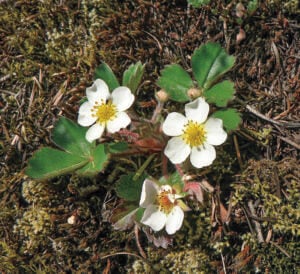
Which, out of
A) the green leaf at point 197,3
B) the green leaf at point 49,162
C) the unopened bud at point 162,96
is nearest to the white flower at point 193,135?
the unopened bud at point 162,96

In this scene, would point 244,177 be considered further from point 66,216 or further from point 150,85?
point 66,216

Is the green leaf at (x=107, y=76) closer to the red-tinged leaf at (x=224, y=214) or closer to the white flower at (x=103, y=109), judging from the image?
the white flower at (x=103, y=109)

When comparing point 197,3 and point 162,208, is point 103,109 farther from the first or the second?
point 197,3

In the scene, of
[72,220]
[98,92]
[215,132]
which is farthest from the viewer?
[72,220]

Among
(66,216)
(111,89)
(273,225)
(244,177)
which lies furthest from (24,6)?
(273,225)

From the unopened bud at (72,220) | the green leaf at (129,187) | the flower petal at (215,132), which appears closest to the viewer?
the flower petal at (215,132)

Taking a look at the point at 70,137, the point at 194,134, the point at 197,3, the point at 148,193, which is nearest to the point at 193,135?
the point at 194,134

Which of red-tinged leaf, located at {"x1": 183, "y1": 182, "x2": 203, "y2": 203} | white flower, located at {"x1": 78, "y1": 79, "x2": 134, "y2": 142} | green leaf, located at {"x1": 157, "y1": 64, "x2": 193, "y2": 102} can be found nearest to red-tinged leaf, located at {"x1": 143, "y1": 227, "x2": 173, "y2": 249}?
red-tinged leaf, located at {"x1": 183, "y1": 182, "x2": 203, "y2": 203}
